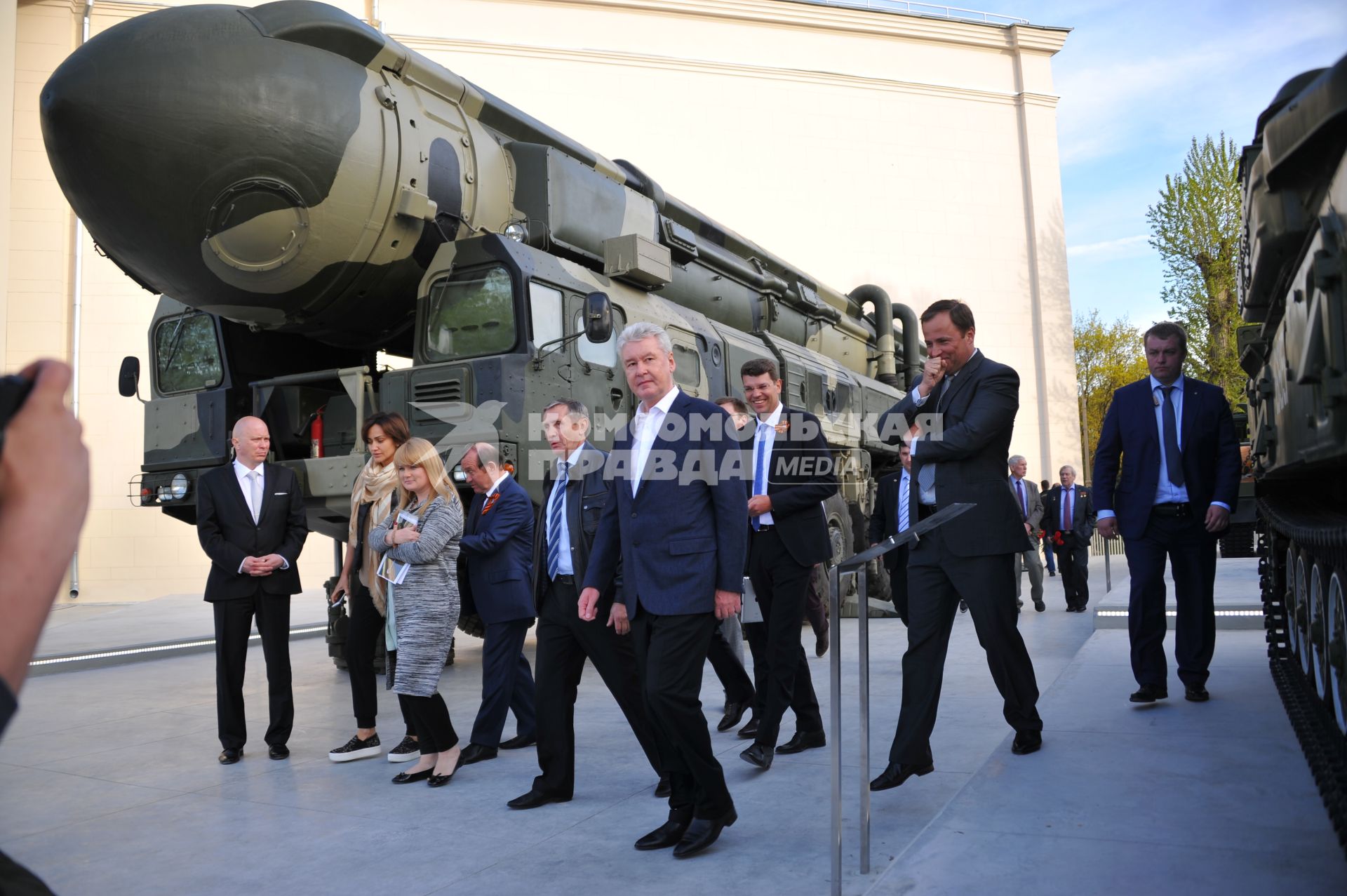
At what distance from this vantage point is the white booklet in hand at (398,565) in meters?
4.88

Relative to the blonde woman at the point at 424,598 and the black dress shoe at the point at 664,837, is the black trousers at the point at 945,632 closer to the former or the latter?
the black dress shoe at the point at 664,837

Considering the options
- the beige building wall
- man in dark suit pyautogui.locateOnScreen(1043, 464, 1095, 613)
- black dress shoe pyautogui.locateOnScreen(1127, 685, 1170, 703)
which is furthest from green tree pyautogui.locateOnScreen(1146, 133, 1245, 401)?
black dress shoe pyautogui.locateOnScreen(1127, 685, 1170, 703)

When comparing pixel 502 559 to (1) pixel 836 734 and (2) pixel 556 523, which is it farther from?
(1) pixel 836 734

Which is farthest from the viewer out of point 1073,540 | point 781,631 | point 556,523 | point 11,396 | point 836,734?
point 1073,540

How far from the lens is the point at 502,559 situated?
5062mm

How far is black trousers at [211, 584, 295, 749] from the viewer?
526 cm

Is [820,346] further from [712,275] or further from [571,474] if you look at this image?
[571,474]

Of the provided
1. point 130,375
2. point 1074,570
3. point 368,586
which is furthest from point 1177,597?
point 130,375

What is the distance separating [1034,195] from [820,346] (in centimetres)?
1630

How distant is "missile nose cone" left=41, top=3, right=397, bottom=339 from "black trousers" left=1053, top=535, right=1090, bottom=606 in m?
8.59

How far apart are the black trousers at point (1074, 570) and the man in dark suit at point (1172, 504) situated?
6.58 meters

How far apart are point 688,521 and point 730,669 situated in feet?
7.17

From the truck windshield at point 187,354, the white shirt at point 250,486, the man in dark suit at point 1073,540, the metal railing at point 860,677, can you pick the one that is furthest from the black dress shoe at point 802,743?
the man in dark suit at point 1073,540

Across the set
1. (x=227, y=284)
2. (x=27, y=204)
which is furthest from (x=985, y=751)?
(x=27, y=204)
